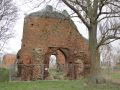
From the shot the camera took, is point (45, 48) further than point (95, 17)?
Yes

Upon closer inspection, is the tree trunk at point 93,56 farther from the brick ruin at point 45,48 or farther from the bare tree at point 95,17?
the brick ruin at point 45,48

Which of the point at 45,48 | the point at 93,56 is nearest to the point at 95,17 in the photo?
the point at 93,56

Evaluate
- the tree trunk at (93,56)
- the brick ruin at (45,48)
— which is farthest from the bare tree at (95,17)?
the brick ruin at (45,48)

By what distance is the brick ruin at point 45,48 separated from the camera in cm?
3281

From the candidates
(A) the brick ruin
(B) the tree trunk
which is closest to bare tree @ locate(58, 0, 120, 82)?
(B) the tree trunk

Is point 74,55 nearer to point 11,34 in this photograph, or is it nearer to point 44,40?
point 44,40

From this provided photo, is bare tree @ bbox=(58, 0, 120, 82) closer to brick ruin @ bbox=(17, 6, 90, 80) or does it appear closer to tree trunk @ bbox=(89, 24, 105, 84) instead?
tree trunk @ bbox=(89, 24, 105, 84)

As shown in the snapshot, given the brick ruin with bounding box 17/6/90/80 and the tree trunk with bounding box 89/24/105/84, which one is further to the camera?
the brick ruin with bounding box 17/6/90/80

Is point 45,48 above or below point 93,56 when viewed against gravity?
above

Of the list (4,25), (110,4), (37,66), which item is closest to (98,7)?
(110,4)

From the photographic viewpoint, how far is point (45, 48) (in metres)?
34.5

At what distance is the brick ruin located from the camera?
3281cm

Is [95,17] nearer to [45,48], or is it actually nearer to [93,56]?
[93,56]

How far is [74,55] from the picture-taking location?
36188 millimetres
